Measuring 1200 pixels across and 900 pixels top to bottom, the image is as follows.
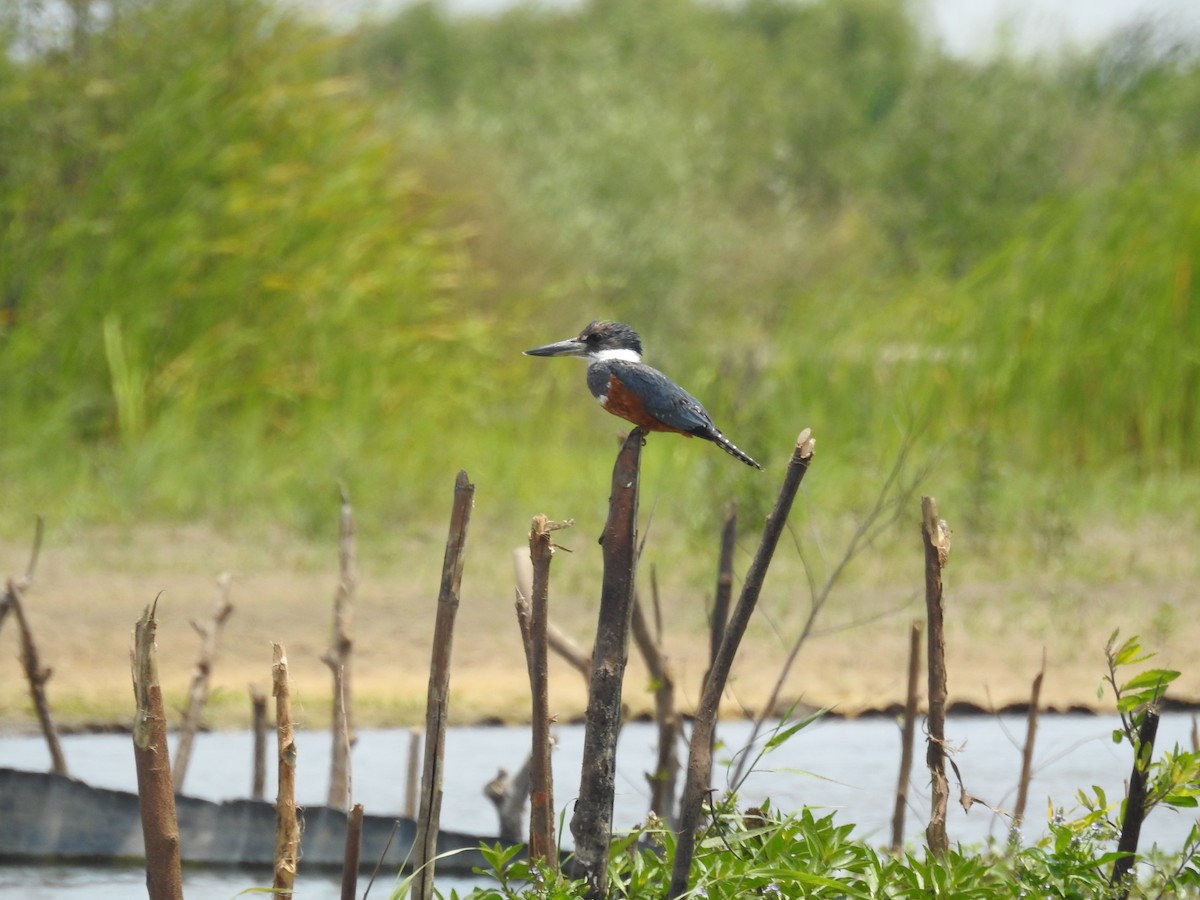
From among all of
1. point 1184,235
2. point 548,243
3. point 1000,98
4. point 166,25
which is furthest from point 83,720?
point 1000,98

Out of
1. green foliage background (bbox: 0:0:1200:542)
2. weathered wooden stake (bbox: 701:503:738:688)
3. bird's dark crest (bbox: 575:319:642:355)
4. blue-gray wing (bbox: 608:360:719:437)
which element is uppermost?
green foliage background (bbox: 0:0:1200:542)

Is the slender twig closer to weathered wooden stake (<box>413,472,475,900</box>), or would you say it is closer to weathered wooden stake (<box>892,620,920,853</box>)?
weathered wooden stake (<box>892,620,920,853</box>)

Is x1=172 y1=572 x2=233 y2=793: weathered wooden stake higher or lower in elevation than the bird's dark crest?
lower

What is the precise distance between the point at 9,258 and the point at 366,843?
6.82 meters

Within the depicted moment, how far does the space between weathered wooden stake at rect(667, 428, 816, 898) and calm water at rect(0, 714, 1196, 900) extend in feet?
5.36

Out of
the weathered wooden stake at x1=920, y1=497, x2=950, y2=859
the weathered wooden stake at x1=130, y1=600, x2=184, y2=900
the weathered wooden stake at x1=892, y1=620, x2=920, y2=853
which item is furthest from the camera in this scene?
the weathered wooden stake at x1=892, y1=620, x2=920, y2=853

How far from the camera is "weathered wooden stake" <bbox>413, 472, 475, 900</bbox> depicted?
2.41m

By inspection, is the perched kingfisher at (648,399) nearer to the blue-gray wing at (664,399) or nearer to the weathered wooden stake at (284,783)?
the blue-gray wing at (664,399)

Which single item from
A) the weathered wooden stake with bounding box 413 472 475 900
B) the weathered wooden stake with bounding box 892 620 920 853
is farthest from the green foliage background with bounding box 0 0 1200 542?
the weathered wooden stake with bounding box 413 472 475 900

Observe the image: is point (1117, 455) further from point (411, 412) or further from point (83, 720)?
point (83, 720)

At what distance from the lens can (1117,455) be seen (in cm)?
988

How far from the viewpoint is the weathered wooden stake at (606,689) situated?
2.48 metres

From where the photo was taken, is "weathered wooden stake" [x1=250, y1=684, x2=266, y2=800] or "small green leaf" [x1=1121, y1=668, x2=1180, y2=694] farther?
"weathered wooden stake" [x1=250, y1=684, x2=266, y2=800]

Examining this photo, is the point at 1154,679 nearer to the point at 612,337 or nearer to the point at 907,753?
the point at 907,753
